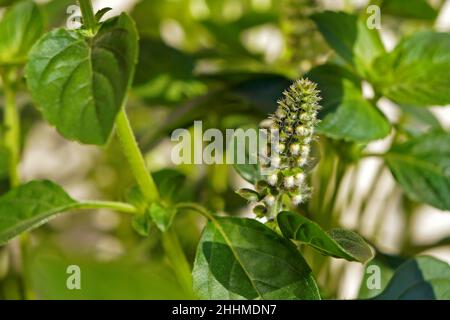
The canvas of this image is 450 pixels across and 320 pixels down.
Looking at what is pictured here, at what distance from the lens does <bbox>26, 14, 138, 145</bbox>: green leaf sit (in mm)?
478

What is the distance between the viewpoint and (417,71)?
71 centimetres

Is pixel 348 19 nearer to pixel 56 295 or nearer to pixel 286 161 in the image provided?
pixel 286 161

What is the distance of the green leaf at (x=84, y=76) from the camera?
18.8 inches

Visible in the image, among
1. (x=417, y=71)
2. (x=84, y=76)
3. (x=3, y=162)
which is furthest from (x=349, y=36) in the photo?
(x=3, y=162)

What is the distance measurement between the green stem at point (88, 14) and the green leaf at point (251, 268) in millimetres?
187

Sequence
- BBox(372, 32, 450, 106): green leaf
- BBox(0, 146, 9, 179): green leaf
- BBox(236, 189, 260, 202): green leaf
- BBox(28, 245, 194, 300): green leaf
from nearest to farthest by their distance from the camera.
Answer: BBox(28, 245, 194, 300): green leaf < BBox(236, 189, 260, 202): green leaf < BBox(372, 32, 450, 106): green leaf < BBox(0, 146, 9, 179): green leaf

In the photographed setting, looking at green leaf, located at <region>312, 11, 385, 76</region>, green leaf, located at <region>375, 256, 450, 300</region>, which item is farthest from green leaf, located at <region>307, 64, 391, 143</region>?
green leaf, located at <region>375, 256, 450, 300</region>

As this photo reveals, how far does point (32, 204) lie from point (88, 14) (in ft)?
0.60

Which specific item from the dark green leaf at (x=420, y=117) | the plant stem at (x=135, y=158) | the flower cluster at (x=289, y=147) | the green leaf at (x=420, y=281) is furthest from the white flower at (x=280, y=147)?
the dark green leaf at (x=420, y=117)

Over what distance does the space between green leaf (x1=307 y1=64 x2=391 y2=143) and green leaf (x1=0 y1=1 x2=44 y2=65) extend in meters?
0.26

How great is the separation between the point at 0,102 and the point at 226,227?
75 cm

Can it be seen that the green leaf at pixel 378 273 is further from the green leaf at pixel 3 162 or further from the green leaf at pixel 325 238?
the green leaf at pixel 3 162

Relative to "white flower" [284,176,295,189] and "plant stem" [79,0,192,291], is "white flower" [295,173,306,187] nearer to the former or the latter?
"white flower" [284,176,295,189]

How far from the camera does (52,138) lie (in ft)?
4.79
